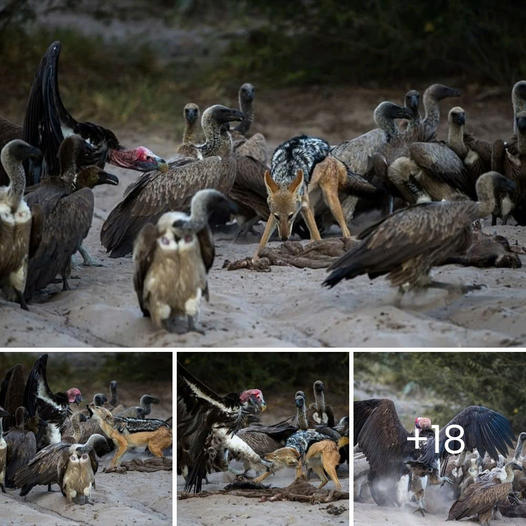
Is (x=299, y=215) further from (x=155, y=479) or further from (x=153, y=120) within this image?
(x=153, y=120)

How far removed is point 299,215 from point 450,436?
212 centimetres

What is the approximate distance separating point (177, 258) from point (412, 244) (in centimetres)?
131

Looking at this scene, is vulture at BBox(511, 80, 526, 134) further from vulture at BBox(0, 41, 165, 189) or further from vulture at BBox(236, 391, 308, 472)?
vulture at BBox(236, 391, 308, 472)

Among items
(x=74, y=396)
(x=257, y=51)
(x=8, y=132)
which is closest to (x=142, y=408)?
(x=74, y=396)

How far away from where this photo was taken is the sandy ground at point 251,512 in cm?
750

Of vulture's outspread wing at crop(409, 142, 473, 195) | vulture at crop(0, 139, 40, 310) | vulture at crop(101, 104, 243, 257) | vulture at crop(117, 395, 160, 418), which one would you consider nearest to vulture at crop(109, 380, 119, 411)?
vulture at crop(117, 395, 160, 418)

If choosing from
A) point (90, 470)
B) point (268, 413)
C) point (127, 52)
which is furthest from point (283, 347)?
point (127, 52)

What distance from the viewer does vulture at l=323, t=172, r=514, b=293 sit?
746cm

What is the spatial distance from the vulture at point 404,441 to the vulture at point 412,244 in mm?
728

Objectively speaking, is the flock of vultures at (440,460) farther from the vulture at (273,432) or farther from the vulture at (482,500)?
the vulture at (273,432)

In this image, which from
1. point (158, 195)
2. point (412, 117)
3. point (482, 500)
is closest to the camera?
point (482, 500)

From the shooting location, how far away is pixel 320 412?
7875 mm

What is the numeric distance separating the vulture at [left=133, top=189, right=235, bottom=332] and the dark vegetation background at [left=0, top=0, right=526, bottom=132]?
5506 millimetres

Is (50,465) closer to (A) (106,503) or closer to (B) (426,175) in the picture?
(A) (106,503)
